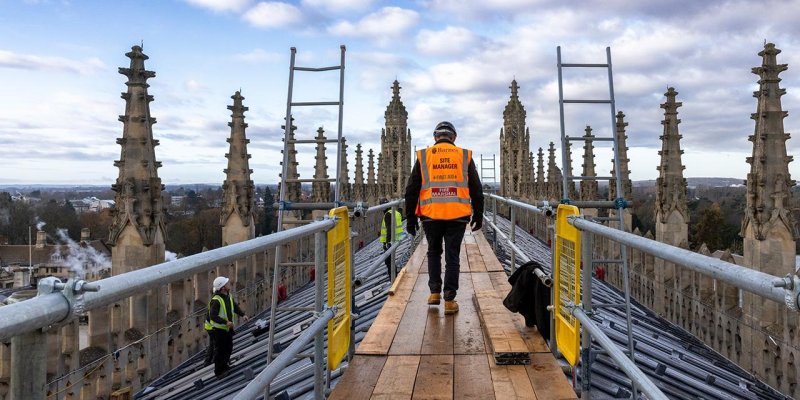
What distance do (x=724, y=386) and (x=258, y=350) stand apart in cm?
691

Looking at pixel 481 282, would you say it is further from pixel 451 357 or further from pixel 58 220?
pixel 58 220

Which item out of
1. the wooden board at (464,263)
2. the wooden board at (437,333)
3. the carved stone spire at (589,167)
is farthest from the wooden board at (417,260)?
the carved stone spire at (589,167)

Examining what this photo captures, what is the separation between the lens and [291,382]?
266 inches

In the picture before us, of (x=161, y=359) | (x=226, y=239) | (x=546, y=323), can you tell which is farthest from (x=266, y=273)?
(x=546, y=323)

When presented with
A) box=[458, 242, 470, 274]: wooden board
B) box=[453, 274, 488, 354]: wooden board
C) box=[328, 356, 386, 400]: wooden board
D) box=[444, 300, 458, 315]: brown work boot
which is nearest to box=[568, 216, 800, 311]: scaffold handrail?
box=[328, 356, 386, 400]: wooden board

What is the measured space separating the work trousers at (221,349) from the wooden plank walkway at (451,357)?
3844mm

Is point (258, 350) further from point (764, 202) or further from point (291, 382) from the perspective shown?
point (764, 202)

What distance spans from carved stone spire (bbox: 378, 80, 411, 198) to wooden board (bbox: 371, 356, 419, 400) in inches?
1340

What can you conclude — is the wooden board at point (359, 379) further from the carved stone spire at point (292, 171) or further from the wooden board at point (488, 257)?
the carved stone spire at point (292, 171)

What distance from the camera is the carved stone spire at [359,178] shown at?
109 ft

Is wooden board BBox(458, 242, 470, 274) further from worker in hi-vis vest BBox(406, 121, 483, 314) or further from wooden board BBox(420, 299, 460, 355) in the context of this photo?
wooden board BBox(420, 299, 460, 355)

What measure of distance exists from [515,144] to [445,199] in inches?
1389

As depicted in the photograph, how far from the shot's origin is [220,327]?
33.6ft

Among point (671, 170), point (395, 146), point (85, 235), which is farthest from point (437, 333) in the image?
point (85, 235)
